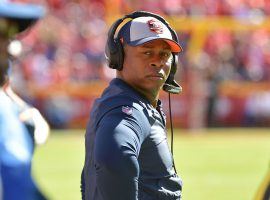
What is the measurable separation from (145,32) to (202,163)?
36.5 ft

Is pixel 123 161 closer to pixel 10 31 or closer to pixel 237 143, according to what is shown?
pixel 10 31

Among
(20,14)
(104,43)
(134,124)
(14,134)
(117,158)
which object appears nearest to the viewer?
(14,134)

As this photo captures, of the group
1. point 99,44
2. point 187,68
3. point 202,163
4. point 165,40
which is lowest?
point 202,163

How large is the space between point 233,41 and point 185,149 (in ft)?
25.5

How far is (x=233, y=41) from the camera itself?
949 inches

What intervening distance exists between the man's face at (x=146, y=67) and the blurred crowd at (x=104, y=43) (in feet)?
52.7

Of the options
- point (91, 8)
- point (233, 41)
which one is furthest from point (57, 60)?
point (233, 41)

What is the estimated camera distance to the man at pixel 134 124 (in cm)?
356

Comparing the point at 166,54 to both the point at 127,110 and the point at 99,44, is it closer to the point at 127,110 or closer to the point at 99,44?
the point at 127,110

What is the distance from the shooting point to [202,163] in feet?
48.9

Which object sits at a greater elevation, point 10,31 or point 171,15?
point 10,31

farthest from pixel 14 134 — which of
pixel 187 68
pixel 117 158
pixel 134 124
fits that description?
pixel 187 68

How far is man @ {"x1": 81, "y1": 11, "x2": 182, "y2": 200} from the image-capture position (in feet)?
11.7

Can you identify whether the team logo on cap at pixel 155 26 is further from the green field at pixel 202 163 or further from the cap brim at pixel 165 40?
the green field at pixel 202 163
